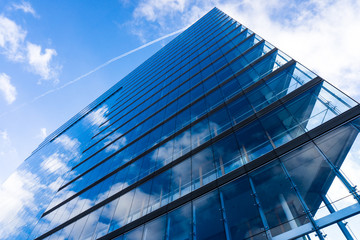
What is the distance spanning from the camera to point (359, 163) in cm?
629

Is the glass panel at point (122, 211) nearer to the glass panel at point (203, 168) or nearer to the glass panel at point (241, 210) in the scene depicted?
the glass panel at point (203, 168)

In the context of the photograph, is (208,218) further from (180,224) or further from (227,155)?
(227,155)

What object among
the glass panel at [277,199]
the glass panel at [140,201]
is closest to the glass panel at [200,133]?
the glass panel at [140,201]

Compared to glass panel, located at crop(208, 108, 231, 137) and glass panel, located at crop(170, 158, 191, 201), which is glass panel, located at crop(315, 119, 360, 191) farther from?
glass panel, located at crop(170, 158, 191, 201)

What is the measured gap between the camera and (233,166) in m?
9.01

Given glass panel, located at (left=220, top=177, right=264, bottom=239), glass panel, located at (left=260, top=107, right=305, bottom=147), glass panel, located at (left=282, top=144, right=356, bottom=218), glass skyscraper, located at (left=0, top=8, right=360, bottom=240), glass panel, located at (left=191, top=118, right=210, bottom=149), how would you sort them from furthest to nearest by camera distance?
glass panel, located at (left=191, top=118, right=210, bottom=149) < glass panel, located at (left=260, top=107, right=305, bottom=147) < glass panel, located at (left=220, top=177, right=264, bottom=239) < glass skyscraper, located at (left=0, top=8, right=360, bottom=240) < glass panel, located at (left=282, top=144, right=356, bottom=218)

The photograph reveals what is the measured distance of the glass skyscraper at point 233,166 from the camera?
6.43 m

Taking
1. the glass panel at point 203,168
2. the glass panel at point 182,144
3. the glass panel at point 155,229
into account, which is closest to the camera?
the glass panel at point 155,229

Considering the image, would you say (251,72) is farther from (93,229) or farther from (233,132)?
(93,229)

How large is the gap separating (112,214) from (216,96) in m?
9.37

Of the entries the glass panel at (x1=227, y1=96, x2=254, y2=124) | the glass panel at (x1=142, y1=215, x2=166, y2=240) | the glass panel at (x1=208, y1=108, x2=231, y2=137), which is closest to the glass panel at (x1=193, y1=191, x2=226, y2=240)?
the glass panel at (x1=142, y1=215, x2=166, y2=240)

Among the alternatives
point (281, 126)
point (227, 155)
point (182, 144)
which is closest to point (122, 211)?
point (182, 144)

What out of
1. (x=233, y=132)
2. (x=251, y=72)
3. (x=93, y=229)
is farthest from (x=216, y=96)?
(x=93, y=229)

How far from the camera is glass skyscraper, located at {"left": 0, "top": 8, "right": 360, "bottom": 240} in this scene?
21.1 ft
